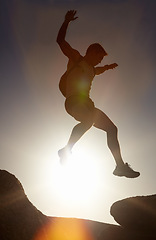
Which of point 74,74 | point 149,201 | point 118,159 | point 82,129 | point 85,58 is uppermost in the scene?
point 85,58

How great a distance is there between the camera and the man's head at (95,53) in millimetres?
5837

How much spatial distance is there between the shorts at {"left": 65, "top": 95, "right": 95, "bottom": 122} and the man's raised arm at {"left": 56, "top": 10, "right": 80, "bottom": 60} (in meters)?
0.96

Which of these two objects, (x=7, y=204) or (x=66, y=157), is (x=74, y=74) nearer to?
(x=66, y=157)

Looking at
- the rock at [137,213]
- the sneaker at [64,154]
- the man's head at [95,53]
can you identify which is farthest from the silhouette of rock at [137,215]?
the man's head at [95,53]

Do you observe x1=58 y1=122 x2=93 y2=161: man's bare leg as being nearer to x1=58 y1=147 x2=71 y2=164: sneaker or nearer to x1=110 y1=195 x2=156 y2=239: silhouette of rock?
x1=58 y1=147 x2=71 y2=164: sneaker

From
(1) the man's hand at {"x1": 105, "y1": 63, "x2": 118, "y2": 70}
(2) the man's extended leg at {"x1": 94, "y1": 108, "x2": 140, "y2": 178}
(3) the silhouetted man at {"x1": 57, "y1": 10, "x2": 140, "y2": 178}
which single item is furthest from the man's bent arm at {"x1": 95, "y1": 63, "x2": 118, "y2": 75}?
(2) the man's extended leg at {"x1": 94, "y1": 108, "x2": 140, "y2": 178}

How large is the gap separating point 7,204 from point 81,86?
6.65m

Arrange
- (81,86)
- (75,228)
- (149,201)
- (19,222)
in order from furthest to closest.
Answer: (75,228), (149,201), (19,222), (81,86)

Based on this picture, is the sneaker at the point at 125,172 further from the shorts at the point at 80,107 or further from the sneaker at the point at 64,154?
the shorts at the point at 80,107

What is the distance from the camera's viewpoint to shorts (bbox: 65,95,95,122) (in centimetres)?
548

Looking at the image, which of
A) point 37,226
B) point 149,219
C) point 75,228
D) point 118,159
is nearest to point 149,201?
point 149,219

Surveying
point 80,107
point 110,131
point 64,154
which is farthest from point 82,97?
point 64,154

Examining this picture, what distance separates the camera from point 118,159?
19.2 ft

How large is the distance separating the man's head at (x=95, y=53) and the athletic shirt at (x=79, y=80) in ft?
0.77
